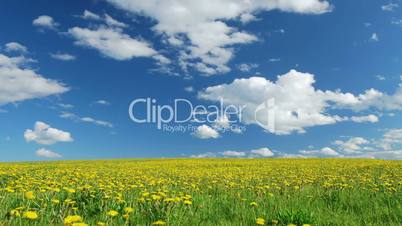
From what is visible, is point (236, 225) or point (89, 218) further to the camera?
point (89, 218)

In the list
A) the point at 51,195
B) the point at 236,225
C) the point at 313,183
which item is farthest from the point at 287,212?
the point at 313,183

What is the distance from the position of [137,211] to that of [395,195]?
623 centimetres

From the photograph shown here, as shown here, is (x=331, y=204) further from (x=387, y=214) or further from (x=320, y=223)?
(x=320, y=223)

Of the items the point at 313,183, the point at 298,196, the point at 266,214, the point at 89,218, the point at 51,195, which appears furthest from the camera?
the point at 313,183

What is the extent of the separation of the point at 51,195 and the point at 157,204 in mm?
2982

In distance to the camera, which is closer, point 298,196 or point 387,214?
point 387,214

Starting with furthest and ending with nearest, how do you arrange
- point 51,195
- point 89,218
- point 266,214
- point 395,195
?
point 395,195
point 51,195
point 266,214
point 89,218

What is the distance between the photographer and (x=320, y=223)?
6.64 meters

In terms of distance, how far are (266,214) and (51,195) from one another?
183 inches

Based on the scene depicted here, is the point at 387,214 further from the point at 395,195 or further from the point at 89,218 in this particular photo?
the point at 89,218

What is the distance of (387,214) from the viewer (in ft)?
24.7

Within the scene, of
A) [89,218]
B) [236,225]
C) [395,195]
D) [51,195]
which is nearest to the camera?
[236,225]

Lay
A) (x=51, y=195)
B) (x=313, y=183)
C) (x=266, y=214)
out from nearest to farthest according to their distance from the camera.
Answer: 1. (x=266, y=214)
2. (x=51, y=195)
3. (x=313, y=183)

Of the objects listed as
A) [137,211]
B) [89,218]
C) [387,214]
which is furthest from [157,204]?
[387,214]
